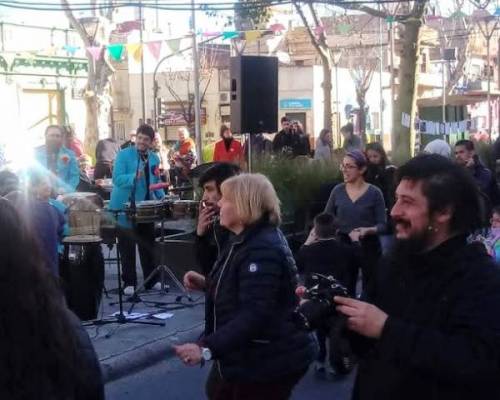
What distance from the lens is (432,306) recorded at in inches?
98.3

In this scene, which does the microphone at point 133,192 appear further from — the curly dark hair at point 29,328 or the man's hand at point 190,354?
the curly dark hair at point 29,328

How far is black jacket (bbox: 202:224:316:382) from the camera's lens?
11.6ft

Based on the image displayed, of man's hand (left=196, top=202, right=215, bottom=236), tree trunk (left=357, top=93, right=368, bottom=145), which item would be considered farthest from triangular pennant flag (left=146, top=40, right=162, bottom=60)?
man's hand (left=196, top=202, right=215, bottom=236)

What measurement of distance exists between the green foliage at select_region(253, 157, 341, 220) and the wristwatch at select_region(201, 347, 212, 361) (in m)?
8.59

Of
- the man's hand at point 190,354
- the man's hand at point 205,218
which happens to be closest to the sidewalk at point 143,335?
the man's hand at point 205,218

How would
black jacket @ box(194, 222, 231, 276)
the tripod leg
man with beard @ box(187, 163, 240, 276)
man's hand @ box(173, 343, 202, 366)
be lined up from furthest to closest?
the tripod leg < black jacket @ box(194, 222, 231, 276) < man with beard @ box(187, 163, 240, 276) < man's hand @ box(173, 343, 202, 366)

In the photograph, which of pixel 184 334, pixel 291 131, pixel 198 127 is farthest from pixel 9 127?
pixel 184 334

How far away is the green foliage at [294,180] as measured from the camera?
1222 centimetres

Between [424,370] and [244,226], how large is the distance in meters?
1.47

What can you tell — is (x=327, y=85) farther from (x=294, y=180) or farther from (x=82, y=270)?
(x=82, y=270)

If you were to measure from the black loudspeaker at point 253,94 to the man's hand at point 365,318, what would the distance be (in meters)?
9.80

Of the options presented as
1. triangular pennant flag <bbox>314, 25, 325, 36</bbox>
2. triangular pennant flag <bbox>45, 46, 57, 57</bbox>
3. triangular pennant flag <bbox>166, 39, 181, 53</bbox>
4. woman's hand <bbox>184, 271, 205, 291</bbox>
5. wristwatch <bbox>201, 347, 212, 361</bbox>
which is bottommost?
wristwatch <bbox>201, 347, 212, 361</bbox>

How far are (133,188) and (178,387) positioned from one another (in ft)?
10.4

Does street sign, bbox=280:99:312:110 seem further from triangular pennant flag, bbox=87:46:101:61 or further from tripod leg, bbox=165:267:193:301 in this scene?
tripod leg, bbox=165:267:193:301
